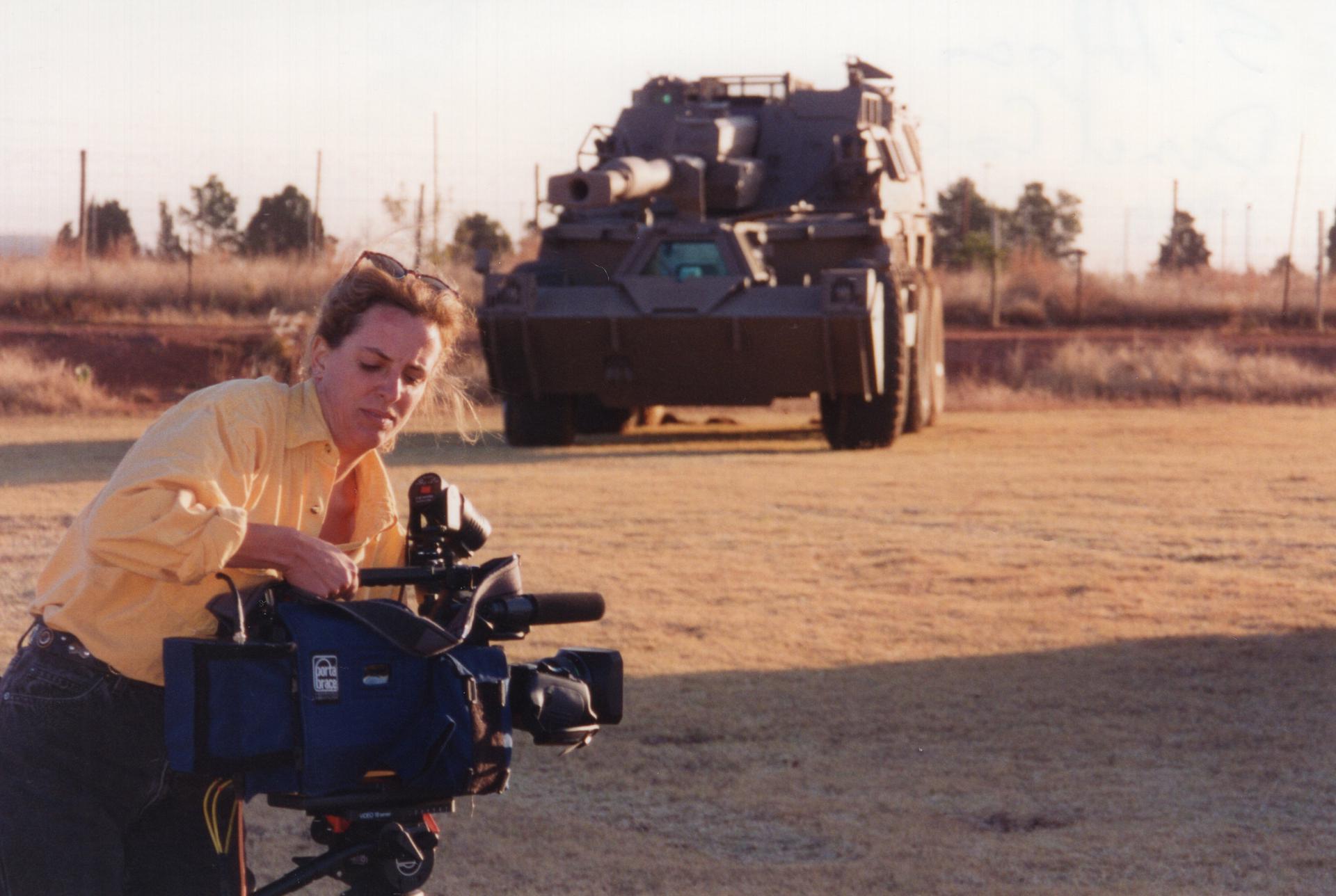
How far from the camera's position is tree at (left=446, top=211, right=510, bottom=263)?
3600 cm

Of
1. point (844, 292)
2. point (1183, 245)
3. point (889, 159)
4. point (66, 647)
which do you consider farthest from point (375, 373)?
point (1183, 245)

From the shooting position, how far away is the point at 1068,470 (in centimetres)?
1490

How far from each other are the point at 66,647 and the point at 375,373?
63 cm

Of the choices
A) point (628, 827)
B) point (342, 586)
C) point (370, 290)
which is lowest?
point (628, 827)

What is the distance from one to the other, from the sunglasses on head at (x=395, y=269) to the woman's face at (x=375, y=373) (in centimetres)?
5

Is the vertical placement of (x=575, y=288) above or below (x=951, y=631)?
above

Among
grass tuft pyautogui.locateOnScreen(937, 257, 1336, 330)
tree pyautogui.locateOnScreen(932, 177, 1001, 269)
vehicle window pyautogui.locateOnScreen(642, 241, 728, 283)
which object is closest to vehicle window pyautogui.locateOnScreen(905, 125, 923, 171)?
vehicle window pyautogui.locateOnScreen(642, 241, 728, 283)

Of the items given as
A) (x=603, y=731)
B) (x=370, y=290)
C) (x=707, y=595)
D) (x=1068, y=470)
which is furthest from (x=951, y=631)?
(x=1068, y=470)

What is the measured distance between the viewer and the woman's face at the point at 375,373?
302 centimetres

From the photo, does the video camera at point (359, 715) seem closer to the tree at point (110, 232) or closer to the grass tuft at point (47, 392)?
the grass tuft at point (47, 392)

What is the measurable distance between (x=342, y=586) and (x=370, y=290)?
53 centimetres

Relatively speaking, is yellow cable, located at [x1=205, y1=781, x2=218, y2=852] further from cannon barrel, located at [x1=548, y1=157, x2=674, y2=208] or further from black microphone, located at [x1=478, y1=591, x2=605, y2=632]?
cannon barrel, located at [x1=548, y1=157, x2=674, y2=208]

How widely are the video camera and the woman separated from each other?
0.24 metres

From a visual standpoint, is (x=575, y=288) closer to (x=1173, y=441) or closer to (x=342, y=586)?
(x=1173, y=441)
